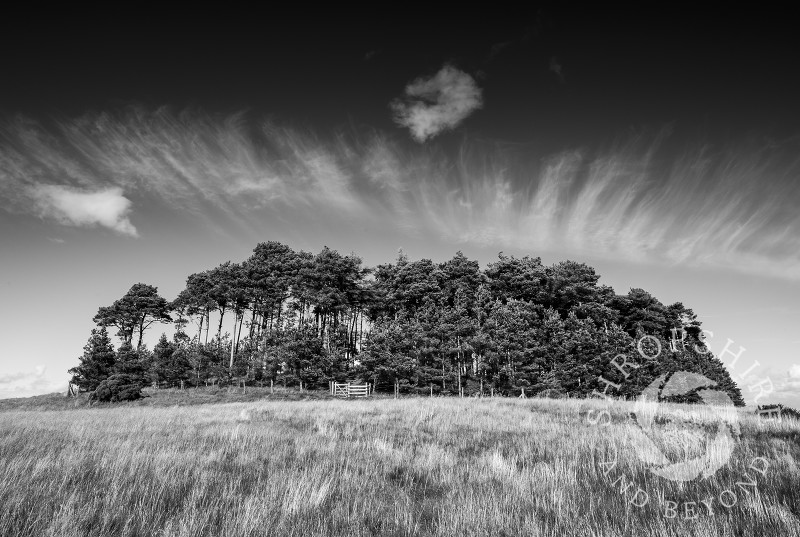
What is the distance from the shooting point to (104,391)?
2959 centimetres

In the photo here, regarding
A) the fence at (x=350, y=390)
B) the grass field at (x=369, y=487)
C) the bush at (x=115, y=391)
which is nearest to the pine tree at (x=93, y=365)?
the bush at (x=115, y=391)

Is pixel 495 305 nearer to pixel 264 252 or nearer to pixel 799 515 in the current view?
pixel 264 252

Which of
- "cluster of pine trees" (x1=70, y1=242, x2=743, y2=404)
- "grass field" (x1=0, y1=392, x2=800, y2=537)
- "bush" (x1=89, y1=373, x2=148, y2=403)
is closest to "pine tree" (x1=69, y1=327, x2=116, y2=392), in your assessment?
"cluster of pine trees" (x1=70, y1=242, x2=743, y2=404)

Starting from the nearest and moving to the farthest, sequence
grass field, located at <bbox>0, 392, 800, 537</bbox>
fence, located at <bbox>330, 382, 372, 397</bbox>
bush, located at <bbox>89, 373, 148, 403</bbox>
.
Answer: grass field, located at <bbox>0, 392, 800, 537</bbox> < bush, located at <bbox>89, 373, 148, 403</bbox> < fence, located at <bbox>330, 382, 372, 397</bbox>

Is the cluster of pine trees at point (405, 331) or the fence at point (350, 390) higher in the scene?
the cluster of pine trees at point (405, 331)

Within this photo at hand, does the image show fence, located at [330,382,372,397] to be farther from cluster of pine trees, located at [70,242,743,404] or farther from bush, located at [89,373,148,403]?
bush, located at [89,373,148,403]

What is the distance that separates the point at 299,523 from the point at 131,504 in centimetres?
235

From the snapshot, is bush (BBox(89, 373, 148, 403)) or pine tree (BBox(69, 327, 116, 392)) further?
pine tree (BBox(69, 327, 116, 392))

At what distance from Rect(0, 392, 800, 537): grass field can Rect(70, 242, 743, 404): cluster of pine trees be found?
26.1 m

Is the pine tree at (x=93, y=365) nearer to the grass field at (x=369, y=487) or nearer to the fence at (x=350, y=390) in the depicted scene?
the fence at (x=350, y=390)

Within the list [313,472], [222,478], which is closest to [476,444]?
[313,472]

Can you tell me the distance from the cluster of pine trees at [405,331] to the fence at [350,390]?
5.35ft

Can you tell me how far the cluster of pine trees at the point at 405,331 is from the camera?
35.9m

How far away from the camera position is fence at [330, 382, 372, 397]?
113 feet
